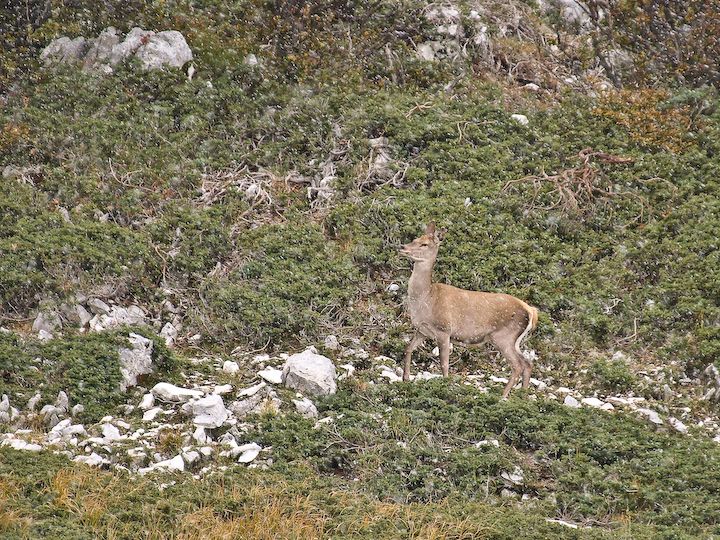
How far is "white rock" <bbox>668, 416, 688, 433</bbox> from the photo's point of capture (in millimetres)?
12539

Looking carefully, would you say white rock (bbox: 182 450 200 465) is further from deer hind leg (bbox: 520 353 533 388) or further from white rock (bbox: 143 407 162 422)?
deer hind leg (bbox: 520 353 533 388)

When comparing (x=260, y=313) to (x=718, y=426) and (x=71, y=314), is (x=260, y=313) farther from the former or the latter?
(x=718, y=426)

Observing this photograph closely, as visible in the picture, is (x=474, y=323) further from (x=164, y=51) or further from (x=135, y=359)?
(x=164, y=51)

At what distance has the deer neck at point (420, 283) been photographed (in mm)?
13672

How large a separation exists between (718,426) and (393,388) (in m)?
3.88

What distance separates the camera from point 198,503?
398 inches

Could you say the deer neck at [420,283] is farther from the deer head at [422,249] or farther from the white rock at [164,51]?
the white rock at [164,51]

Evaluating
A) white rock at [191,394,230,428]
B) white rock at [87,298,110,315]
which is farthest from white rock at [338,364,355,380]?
white rock at [87,298,110,315]

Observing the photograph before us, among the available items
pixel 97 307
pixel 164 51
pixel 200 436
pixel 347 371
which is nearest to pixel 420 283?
pixel 347 371

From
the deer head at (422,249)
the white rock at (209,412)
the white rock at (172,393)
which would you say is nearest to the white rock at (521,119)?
the deer head at (422,249)

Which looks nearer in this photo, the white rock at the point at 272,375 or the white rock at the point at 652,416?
the white rock at the point at 652,416

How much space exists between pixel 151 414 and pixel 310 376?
6.23 ft

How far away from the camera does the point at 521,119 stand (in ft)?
60.7

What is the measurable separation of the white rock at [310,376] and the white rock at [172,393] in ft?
3.58
